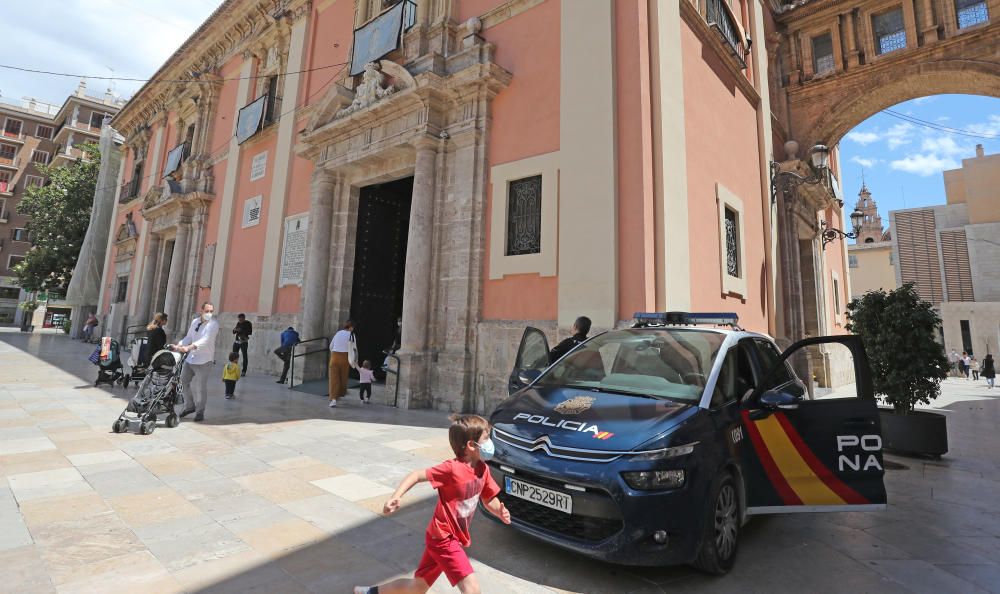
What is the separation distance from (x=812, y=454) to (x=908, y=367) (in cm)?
396

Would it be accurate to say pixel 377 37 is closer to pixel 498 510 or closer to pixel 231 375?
pixel 231 375

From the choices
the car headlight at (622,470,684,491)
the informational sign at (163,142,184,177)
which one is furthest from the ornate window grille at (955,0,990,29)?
the informational sign at (163,142,184,177)

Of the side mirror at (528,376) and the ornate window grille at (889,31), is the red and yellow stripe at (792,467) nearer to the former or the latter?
the side mirror at (528,376)

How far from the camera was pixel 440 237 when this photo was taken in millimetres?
8852

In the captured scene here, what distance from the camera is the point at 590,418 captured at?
106 inches

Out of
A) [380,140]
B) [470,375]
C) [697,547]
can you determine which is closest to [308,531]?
[697,547]

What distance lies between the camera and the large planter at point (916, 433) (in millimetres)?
5617

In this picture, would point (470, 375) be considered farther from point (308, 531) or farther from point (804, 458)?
point (804, 458)

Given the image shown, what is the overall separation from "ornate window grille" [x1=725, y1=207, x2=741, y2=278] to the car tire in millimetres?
7289

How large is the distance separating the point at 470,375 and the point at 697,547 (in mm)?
5828

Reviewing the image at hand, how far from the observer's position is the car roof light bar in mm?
3912

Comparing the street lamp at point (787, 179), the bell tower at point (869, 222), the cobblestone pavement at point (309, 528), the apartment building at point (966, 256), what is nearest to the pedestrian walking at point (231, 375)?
the cobblestone pavement at point (309, 528)

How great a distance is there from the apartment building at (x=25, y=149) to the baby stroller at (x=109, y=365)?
46.9 metres

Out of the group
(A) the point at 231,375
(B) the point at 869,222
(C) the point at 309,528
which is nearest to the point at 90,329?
(A) the point at 231,375
